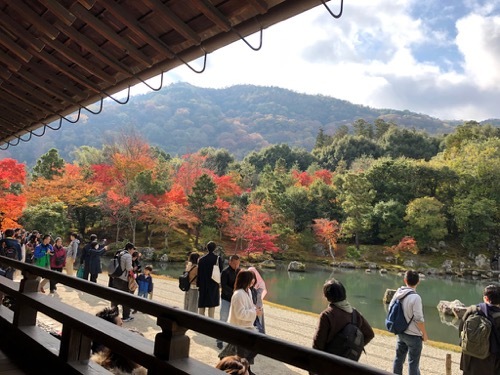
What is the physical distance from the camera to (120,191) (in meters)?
21.8

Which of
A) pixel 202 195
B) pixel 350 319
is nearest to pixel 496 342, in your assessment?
pixel 350 319

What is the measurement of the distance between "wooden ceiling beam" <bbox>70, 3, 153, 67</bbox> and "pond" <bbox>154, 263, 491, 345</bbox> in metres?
9.55

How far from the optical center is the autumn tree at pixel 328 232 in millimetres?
26109

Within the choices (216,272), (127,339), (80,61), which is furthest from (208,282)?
(80,61)

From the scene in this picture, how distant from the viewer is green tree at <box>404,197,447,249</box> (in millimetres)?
24875

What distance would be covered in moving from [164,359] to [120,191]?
71.0 feet

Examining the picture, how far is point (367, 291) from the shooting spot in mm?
16031

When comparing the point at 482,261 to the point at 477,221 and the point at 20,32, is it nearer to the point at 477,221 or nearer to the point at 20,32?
the point at 477,221

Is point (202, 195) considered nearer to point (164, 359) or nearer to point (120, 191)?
point (120, 191)

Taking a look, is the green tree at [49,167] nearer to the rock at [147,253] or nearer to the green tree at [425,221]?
the rock at [147,253]

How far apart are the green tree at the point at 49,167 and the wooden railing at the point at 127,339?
69.0ft

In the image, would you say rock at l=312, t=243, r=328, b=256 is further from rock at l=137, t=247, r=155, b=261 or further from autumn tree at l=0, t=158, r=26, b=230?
autumn tree at l=0, t=158, r=26, b=230

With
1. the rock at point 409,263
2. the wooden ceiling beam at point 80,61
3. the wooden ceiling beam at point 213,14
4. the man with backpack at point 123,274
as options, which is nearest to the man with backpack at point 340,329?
the wooden ceiling beam at point 213,14

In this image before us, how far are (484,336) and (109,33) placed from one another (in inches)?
139
